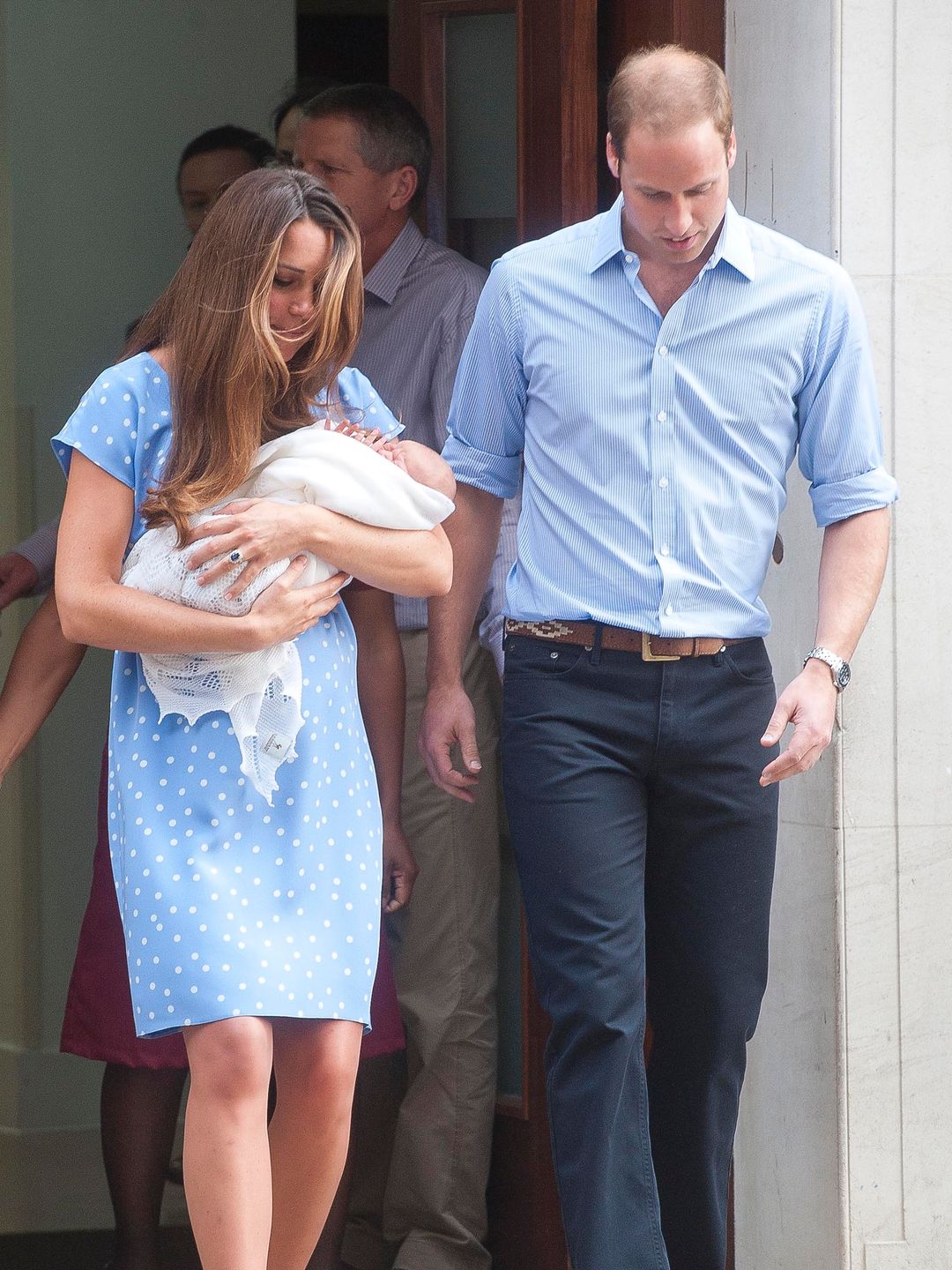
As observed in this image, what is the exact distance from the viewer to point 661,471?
284cm

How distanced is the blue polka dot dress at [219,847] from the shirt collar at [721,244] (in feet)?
2.35

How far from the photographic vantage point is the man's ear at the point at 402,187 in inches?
149

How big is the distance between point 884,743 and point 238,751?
1188 mm

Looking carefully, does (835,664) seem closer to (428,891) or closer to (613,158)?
(613,158)

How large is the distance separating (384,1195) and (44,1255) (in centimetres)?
74

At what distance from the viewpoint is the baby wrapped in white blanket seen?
2518 millimetres

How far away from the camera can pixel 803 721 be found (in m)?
2.70

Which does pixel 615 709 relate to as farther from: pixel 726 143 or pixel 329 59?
pixel 329 59

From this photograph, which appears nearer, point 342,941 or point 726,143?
point 342,941

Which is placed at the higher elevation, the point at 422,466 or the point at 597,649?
the point at 422,466

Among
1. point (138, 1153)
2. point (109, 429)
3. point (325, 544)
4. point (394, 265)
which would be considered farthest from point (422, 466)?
point (138, 1153)

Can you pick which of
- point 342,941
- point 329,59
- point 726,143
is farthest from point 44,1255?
point 329,59

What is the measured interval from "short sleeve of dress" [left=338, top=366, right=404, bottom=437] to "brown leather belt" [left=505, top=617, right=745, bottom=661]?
37 cm

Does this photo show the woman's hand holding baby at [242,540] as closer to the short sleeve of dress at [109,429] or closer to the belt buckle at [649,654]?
the short sleeve of dress at [109,429]
